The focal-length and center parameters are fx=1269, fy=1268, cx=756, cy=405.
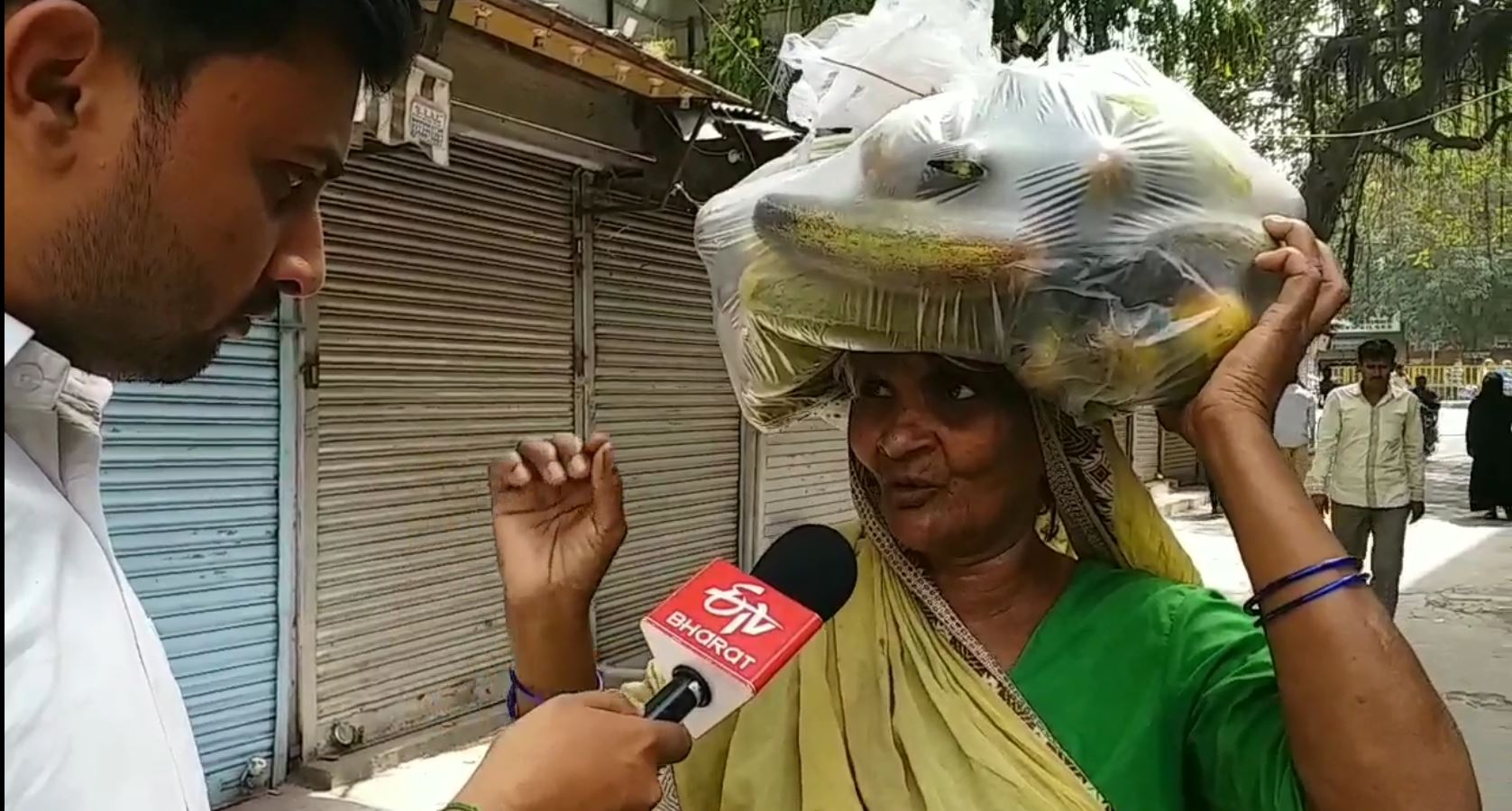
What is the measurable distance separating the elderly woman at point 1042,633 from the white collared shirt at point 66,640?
73 centimetres

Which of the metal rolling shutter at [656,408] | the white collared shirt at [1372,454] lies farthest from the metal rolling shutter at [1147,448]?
the metal rolling shutter at [656,408]

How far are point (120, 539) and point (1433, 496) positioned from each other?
704 inches

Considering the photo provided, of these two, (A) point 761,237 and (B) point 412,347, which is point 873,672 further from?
(B) point 412,347

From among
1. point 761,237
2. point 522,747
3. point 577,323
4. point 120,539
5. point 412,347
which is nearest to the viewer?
point 522,747

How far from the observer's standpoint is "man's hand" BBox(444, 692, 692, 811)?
1030 mm

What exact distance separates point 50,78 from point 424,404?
450 cm

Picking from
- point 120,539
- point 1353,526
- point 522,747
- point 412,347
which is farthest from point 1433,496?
point 522,747

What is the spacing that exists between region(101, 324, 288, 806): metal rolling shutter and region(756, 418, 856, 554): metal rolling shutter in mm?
3742

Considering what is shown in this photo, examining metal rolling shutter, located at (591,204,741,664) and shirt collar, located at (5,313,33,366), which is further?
metal rolling shutter, located at (591,204,741,664)

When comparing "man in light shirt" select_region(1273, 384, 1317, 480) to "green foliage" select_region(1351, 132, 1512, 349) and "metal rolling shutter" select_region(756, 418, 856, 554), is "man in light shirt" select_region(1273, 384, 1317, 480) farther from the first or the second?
"metal rolling shutter" select_region(756, 418, 856, 554)

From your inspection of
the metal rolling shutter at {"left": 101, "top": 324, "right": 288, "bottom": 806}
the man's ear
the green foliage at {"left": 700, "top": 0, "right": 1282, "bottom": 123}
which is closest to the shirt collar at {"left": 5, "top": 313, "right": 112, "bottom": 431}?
the man's ear

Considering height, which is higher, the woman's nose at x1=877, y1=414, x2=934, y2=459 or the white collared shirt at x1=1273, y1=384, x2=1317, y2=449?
the woman's nose at x1=877, y1=414, x2=934, y2=459

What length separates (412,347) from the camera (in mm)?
5148

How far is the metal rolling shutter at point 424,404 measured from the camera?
484cm
